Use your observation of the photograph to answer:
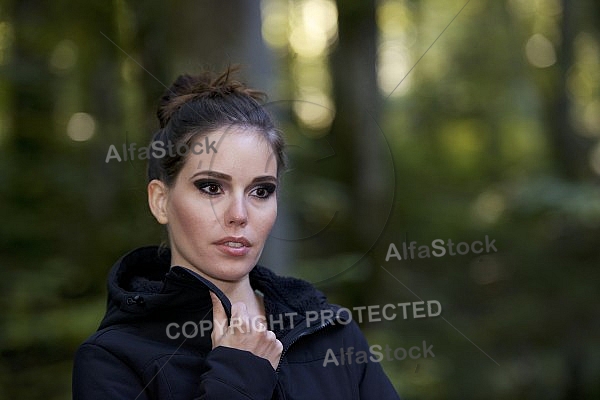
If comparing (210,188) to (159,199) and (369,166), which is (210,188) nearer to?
(159,199)

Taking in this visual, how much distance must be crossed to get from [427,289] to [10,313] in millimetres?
3534

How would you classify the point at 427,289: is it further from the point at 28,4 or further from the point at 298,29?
the point at 28,4

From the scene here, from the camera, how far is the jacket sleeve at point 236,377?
5.65 feet

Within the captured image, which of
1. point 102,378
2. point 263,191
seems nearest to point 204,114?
point 263,191

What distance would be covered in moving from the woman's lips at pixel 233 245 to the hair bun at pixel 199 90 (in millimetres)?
378

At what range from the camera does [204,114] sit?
80.5 inches

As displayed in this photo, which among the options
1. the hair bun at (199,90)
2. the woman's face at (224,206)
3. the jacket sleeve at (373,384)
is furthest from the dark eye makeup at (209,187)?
the jacket sleeve at (373,384)

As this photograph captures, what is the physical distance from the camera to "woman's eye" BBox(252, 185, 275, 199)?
2.01 m

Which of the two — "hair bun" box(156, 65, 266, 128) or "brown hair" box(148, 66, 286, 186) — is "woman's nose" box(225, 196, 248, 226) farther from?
"hair bun" box(156, 65, 266, 128)

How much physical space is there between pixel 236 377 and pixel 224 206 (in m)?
0.42

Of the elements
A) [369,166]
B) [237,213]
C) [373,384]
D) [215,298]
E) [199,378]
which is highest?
[237,213]

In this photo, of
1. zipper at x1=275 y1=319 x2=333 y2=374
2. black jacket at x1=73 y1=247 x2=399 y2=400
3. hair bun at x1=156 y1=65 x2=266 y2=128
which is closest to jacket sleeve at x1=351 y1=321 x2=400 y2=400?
black jacket at x1=73 y1=247 x2=399 y2=400

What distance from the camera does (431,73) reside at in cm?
921

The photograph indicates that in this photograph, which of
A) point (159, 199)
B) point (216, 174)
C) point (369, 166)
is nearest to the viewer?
point (216, 174)
